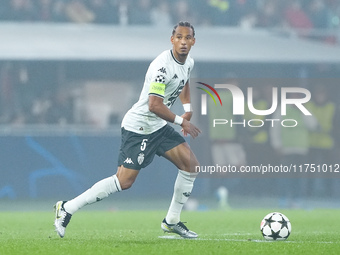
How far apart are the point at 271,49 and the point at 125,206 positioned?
4543 mm

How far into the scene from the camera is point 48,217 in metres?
13.5

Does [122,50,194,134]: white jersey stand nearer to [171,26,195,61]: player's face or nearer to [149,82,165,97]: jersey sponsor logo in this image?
[149,82,165,97]: jersey sponsor logo

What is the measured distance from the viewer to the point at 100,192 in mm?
8648

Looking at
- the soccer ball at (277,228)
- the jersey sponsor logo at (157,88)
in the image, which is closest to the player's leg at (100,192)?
the jersey sponsor logo at (157,88)

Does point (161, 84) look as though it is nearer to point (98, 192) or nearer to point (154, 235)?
point (98, 192)

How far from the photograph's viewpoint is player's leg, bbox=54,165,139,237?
8.63m

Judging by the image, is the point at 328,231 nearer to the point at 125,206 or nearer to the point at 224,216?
the point at 224,216

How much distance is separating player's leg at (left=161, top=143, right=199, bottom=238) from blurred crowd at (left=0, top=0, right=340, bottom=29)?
402 inches

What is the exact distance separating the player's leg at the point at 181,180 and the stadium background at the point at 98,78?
7276mm

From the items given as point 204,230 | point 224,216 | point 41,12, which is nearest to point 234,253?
point 204,230

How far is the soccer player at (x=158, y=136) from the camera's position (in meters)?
8.53

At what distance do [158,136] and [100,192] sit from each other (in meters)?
0.82

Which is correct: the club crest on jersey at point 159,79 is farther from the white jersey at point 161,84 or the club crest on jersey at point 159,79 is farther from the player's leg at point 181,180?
the player's leg at point 181,180

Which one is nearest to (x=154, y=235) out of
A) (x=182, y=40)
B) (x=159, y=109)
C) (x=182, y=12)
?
(x=159, y=109)
